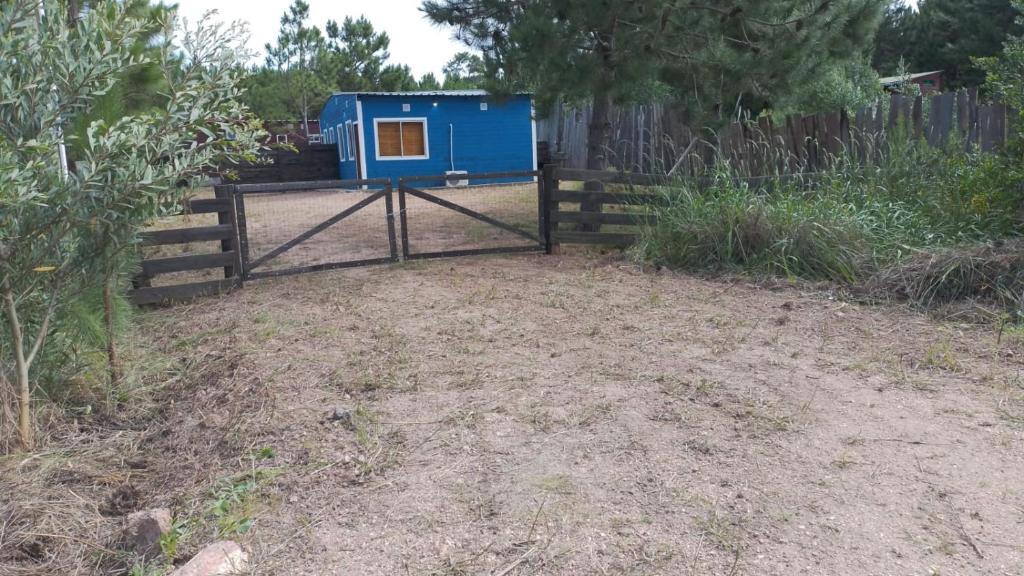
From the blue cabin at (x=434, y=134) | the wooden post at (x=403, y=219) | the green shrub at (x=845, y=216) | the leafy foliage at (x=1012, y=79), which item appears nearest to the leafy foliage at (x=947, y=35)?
the blue cabin at (x=434, y=134)

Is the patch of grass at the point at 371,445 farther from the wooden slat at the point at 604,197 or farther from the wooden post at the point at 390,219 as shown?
the wooden slat at the point at 604,197

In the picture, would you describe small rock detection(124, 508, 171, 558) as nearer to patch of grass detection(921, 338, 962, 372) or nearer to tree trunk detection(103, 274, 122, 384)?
tree trunk detection(103, 274, 122, 384)

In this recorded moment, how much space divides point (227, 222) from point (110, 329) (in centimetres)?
326

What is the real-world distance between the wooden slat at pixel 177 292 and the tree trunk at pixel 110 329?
2.47m

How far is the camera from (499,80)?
33.3ft

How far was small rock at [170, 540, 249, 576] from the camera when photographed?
2602 millimetres

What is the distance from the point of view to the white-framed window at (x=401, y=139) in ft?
67.7

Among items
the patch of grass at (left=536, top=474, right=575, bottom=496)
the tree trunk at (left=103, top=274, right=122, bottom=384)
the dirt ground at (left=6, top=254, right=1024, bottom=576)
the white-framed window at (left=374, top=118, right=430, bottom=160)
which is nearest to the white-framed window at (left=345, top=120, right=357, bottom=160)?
the white-framed window at (left=374, top=118, right=430, bottom=160)

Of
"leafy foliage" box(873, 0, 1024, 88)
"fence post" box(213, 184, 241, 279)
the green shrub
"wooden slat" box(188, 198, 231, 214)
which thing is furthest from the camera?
"leafy foliage" box(873, 0, 1024, 88)

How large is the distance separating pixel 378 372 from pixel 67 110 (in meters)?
2.15

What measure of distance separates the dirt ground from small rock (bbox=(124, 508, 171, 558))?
108mm

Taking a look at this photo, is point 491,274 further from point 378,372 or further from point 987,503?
point 987,503

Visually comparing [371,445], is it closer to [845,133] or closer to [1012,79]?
[845,133]

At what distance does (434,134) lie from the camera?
21094 mm
